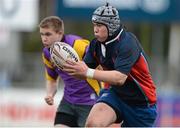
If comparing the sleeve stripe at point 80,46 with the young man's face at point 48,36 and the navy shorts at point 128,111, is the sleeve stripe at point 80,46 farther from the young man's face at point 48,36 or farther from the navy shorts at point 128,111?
the navy shorts at point 128,111

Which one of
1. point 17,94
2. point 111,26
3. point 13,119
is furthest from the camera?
point 17,94

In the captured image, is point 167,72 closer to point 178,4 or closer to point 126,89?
point 178,4

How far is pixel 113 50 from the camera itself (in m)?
8.39

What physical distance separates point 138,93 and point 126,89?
0.45 ft

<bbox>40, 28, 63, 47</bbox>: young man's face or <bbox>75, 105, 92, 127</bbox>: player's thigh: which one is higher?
<bbox>40, 28, 63, 47</bbox>: young man's face

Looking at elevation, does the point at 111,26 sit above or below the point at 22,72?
above

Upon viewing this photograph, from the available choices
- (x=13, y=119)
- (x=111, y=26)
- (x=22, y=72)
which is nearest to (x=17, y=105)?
(x=13, y=119)

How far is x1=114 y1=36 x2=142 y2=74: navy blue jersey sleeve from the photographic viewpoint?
8.21 m

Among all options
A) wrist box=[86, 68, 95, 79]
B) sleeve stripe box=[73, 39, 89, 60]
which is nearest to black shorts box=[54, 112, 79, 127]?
sleeve stripe box=[73, 39, 89, 60]

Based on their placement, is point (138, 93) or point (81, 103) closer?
point (138, 93)

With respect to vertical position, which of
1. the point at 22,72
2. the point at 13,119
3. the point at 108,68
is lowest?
the point at 22,72

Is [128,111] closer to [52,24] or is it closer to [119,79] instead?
[119,79]

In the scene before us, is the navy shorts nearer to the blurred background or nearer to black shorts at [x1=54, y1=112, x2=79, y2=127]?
black shorts at [x1=54, y1=112, x2=79, y2=127]

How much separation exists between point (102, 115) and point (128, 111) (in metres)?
0.38
